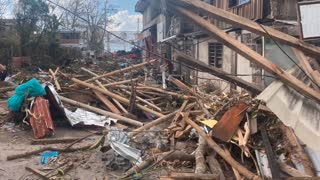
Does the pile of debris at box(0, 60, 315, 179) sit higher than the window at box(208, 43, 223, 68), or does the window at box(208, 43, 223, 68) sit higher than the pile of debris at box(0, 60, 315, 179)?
the window at box(208, 43, 223, 68)

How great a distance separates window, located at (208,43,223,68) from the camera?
16.9 m

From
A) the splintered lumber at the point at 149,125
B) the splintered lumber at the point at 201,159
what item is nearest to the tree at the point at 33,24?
the splintered lumber at the point at 149,125

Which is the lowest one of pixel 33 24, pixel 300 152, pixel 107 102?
pixel 107 102

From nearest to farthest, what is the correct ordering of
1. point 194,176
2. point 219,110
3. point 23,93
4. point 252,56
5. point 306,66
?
1. point 252,56
2. point 306,66
3. point 194,176
4. point 219,110
5. point 23,93

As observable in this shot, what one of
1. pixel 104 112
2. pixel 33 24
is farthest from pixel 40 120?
pixel 33 24

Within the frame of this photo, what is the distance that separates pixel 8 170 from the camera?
24.6 ft

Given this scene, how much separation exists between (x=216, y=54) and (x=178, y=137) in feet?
30.7

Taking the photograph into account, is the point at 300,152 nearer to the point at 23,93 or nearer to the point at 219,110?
the point at 219,110

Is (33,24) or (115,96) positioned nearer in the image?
(115,96)

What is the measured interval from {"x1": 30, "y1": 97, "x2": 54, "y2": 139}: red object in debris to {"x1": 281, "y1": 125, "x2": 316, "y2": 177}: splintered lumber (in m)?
6.17

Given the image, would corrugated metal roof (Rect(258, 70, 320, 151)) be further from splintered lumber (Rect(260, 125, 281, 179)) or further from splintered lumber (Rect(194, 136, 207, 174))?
splintered lumber (Rect(194, 136, 207, 174))

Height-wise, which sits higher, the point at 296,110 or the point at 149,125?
the point at 296,110

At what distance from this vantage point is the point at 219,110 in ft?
27.6

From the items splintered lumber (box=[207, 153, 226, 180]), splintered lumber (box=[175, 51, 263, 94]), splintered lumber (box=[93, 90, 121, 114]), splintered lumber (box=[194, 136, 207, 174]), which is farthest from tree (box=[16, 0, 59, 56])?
splintered lumber (box=[175, 51, 263, 94])
